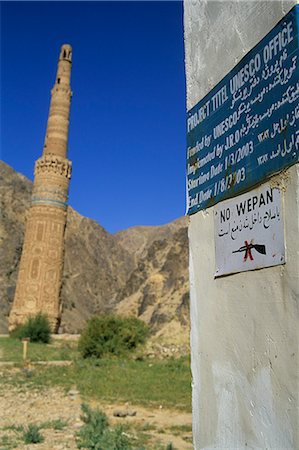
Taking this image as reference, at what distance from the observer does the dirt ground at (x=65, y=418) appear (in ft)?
19.9

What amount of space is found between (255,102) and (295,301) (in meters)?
0.85

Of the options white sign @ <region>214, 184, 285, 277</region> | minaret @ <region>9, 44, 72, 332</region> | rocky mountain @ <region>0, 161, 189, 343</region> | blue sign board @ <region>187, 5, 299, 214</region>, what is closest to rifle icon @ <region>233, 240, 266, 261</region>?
white sign @ <region>214, 184, 285, 277</region>

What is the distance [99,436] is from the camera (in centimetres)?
574

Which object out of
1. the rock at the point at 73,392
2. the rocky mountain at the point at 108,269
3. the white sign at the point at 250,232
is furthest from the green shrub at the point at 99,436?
the rocky mountain at the point at 108,269

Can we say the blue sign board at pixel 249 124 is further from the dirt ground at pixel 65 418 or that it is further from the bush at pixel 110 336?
the bush at pixel 110 336

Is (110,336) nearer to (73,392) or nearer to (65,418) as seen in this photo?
(73,392)

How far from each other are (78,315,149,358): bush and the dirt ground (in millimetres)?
7530

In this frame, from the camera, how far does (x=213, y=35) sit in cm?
245

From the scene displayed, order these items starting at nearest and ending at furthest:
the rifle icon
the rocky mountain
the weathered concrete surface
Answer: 1. the weathered concrete surface
2. the rifle icon
3. the rocky mountain

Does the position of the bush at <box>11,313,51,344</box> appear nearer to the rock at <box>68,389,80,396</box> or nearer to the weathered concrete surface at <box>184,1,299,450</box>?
the rock at <box>68,389,80,396</box>

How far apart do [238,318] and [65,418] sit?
6.47 metres

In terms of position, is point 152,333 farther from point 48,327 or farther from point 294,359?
point 294,359

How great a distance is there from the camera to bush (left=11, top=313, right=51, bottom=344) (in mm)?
24359

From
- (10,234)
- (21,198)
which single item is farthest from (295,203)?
(21,198)
